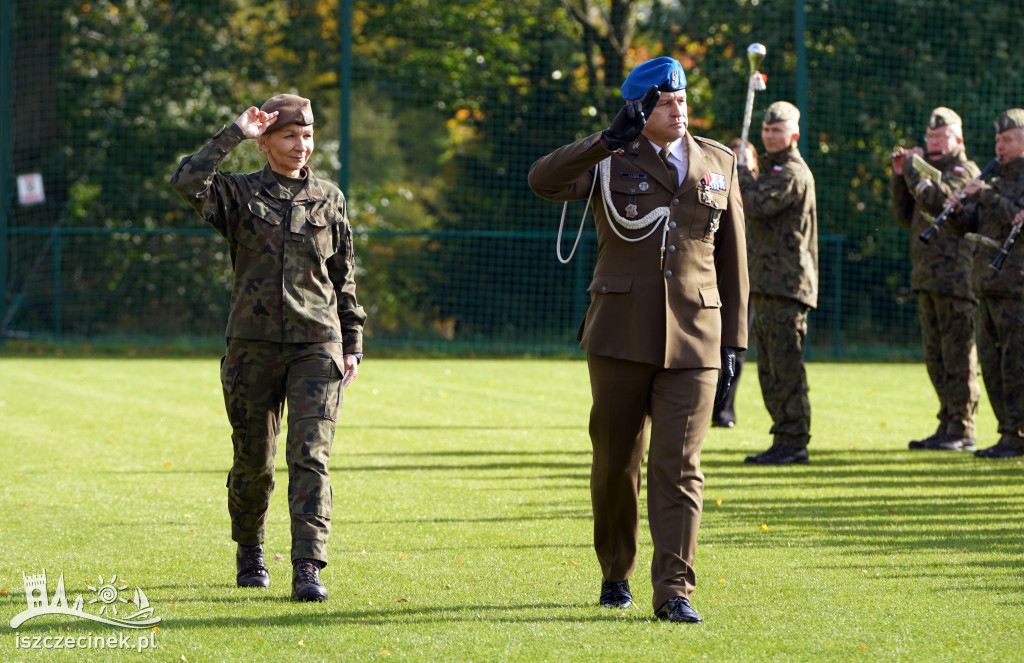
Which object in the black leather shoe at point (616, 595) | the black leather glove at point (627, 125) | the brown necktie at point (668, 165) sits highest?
the black leather glove at point (627, 125)

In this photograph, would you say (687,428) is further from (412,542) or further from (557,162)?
(412,542)

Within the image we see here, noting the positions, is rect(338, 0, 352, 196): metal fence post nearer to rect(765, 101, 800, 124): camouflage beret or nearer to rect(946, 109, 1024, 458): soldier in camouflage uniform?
rect(765, 101, 800, 124): camouflage beret

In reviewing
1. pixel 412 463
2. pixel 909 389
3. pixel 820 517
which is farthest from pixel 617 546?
pixel 909 389

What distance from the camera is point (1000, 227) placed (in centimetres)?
956

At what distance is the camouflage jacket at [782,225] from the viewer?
367 inches

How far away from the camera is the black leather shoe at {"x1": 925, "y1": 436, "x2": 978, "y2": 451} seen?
10.1 m

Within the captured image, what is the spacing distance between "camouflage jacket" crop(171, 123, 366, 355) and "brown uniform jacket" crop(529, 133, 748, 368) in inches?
38.5

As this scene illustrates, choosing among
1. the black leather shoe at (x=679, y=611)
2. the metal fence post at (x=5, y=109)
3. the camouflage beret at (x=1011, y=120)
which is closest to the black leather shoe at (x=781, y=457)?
the camouflage beret at (x=1011, y=120)

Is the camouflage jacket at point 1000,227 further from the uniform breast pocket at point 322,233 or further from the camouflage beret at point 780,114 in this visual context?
the uniform breast pocket at point 322,233

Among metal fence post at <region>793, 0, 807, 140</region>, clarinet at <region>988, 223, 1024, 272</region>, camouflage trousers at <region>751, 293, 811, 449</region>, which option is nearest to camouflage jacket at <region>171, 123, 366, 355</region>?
camouflage trousers at <region>751, 293, 811, 449</region>

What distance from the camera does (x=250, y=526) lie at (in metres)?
5.80

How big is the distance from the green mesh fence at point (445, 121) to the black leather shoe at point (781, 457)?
9518 millimetres

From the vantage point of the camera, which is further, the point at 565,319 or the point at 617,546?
the point at 565,319

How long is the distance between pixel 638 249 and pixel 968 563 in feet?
7.41
